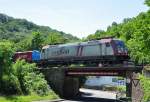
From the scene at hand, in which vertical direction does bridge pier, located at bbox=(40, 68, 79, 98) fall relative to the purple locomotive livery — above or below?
below

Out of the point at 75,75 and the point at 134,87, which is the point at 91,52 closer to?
the point at 75,75

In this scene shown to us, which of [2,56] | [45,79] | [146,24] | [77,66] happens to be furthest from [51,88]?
[146,24]

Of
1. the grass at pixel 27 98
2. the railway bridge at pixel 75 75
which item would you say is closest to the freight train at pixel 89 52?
the railway bridge at pixel 75 75

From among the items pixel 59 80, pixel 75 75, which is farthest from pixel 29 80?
pixel 75 75

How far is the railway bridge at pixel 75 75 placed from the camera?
48819 mm

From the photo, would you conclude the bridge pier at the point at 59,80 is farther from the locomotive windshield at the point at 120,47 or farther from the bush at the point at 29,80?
the locomotive windshield at the point at 120,47

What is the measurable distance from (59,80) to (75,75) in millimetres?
3183

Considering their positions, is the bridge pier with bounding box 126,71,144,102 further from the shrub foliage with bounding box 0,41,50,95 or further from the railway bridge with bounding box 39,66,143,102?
the shrub foliage with bounding box 0,41,50,95

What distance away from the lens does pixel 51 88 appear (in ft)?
209

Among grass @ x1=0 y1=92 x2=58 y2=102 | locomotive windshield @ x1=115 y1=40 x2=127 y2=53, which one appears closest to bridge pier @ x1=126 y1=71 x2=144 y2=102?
locomotive windshield @ x1=115 y1=40 x2=127 y2=53

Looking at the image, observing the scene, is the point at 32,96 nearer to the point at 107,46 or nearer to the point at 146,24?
the point at 107,46

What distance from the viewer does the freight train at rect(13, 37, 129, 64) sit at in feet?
174

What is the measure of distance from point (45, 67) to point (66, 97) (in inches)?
273

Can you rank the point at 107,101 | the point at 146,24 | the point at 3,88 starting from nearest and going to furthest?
the point at 146,24 < the point at 3,88 < the point at 107,101
